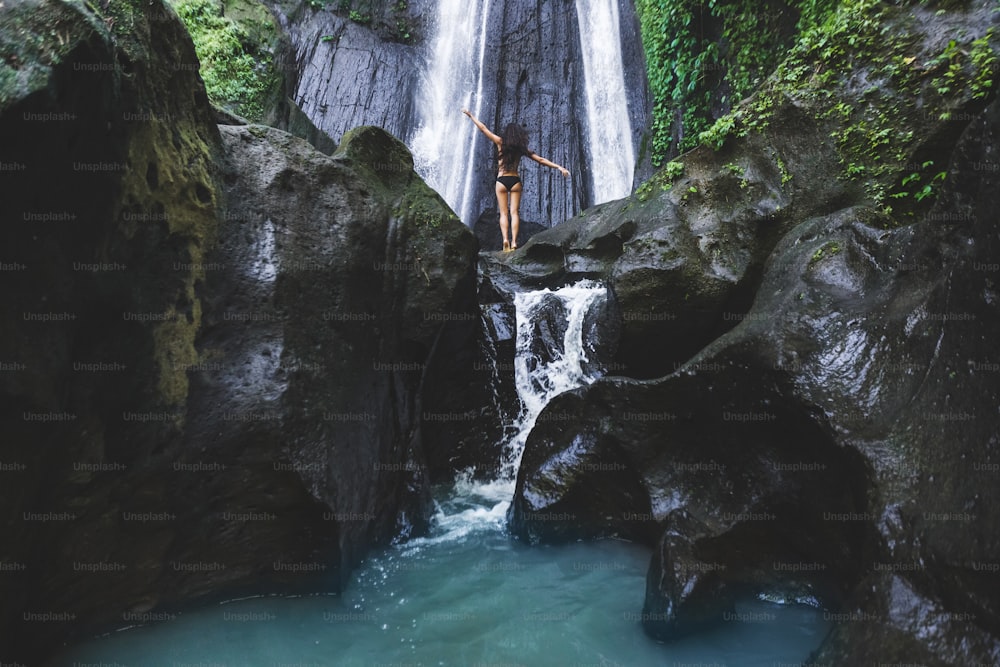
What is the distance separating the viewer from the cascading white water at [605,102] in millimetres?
13523

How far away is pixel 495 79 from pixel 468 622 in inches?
593

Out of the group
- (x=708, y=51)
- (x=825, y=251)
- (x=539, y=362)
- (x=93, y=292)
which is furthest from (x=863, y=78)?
(x=93, y=292)

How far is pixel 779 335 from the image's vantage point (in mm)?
3840

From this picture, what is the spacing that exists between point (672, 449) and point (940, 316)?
6.70ft

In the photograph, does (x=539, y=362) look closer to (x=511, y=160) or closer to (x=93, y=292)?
(x=511, y=160)

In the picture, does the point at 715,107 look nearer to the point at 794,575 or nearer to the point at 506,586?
the point at 794,575

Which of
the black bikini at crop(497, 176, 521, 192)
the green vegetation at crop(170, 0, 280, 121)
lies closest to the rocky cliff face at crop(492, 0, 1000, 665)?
the black bikini at crop(497, 176, 521, 192)

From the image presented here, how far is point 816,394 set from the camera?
3516 mm

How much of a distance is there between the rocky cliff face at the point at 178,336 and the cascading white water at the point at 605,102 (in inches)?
365

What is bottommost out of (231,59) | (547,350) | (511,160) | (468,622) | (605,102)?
(468,622)

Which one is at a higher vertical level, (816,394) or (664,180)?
(664,180)

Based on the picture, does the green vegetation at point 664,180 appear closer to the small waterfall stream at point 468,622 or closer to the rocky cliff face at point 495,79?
the small waterfall stream at point 468,622

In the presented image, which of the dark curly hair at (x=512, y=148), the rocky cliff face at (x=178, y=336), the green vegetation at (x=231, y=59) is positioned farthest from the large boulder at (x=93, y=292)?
the green vegetation at (x=231, y=59)

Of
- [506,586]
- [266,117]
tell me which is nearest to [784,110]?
[506,586]
